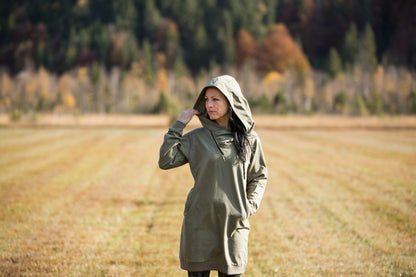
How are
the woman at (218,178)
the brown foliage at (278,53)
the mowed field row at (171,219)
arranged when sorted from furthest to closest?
the brown foliage at (278,53) < the mowed field row at (171,219) < the woman at (218,178)

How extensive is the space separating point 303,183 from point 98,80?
236 feet

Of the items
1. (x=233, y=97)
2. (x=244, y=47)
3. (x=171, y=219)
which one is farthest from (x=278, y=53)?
(x=233, y=97)

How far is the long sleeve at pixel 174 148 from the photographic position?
3201mm

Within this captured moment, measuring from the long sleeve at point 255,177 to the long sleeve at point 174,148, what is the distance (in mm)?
A: 521

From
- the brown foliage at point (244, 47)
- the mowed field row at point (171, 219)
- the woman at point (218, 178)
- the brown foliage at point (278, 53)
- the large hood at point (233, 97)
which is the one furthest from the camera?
the brown foliage at point (244, 47)

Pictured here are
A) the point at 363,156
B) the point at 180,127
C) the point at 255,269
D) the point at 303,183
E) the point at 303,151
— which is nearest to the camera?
the point at 180,127

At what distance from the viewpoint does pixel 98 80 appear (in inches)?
3100

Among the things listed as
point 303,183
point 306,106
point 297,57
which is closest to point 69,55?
point 297,57

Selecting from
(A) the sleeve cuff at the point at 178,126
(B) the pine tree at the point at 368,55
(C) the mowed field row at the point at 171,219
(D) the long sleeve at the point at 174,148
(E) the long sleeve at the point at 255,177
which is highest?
(B) the pine tree at the point at 368,55

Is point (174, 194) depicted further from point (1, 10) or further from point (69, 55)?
point (1, 10)

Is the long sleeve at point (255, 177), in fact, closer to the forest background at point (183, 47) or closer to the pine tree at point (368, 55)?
the forest background at point (183, 47)

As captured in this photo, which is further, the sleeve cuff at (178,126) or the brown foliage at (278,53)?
the brown foliage at (278,53)

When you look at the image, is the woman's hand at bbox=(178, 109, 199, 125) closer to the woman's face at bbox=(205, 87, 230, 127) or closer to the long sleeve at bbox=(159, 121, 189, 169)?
the long sleeve at bbox=(159, 121, 189, 169)

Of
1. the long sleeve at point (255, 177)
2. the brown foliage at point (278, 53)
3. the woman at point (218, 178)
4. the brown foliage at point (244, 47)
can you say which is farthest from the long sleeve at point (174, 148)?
the brown foliage at point (278, 53)
